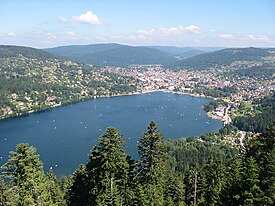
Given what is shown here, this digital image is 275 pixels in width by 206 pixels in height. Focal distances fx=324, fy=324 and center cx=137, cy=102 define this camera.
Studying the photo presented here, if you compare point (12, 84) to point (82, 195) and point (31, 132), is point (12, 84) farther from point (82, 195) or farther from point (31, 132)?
point (82, 195)

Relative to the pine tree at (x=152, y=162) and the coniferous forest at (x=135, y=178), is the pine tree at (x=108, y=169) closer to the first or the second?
the coniferous forest at (x=135, y=178)

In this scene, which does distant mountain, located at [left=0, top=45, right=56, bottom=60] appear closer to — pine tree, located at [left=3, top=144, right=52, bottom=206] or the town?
the town

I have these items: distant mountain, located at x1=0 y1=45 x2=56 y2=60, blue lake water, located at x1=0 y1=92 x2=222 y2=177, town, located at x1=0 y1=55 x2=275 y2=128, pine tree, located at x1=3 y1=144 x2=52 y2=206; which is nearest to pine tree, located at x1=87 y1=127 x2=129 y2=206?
pine tree, located at x1=3 y1=144 x2=52 y2=206

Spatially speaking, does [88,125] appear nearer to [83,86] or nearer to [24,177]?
[83,86]

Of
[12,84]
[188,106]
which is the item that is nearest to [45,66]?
[12,84]

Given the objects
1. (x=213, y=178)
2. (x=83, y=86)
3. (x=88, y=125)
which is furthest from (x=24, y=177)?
(x=83, y=86)

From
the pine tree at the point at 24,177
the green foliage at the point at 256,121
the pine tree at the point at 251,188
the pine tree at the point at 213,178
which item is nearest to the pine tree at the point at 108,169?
the pine tree at the point at 24,177
